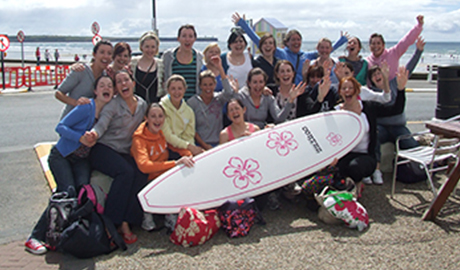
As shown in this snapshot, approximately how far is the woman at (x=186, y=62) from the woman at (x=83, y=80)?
0.73m

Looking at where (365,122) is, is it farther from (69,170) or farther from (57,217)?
(57,217)

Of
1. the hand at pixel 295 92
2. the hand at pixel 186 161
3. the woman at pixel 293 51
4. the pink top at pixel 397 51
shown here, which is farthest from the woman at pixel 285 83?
the pink top at pixel 397 51

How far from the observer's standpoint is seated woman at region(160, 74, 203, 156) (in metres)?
4.25

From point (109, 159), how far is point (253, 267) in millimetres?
1778

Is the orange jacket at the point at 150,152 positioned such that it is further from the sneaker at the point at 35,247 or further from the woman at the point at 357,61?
the woman at the point at 357,61

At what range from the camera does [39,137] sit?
296 inches

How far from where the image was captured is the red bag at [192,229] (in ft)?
11.4

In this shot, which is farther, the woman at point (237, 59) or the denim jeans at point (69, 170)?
the woman at point (237, 59)

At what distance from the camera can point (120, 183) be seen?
12.4 ft

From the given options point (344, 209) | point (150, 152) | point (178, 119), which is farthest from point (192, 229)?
point (344, 209)

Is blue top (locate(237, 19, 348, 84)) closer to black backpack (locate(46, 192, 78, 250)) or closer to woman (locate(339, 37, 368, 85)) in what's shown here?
woman (locate(339, 37, 368, 85))

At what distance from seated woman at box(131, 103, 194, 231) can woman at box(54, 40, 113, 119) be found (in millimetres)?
857

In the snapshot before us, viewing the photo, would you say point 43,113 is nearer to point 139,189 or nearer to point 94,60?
point 94,60

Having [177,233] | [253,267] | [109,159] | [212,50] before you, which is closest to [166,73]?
[212,50]
